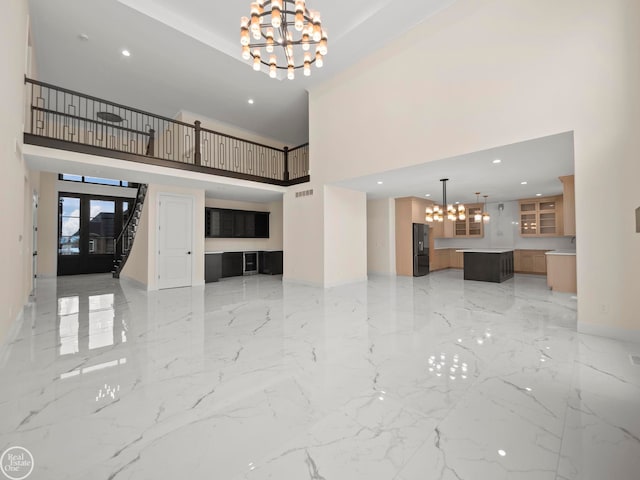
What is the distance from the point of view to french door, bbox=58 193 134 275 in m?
9.61

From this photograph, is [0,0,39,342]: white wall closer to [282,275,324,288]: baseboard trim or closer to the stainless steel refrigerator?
[282,275,324,288]: baseboard trim

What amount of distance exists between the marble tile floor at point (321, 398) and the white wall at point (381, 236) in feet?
17.2

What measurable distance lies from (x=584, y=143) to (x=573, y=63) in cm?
105

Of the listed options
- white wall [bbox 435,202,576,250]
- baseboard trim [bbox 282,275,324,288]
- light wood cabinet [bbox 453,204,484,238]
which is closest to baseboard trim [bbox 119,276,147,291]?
baseboard trim [bbox 282,275,324,288]

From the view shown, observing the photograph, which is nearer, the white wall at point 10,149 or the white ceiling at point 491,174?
the white wall at point 10,149

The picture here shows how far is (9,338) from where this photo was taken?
3.33 m

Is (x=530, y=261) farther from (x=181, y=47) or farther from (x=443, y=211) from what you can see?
(x=181, y=47)

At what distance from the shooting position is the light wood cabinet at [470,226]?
35.6ft

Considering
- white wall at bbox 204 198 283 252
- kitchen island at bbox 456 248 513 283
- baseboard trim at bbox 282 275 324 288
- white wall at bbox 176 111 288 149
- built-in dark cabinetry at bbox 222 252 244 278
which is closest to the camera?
baseboard trim at bbox 282 275 324 288

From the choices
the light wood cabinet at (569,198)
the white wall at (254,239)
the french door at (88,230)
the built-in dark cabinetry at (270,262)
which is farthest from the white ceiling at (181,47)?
the light wood cabinet at (569,198)

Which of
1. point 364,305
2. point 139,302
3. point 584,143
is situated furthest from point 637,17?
point 139,302

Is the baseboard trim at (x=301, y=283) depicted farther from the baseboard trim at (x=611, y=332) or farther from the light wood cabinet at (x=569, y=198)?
the light wood cabinet at (x=569, y=198)

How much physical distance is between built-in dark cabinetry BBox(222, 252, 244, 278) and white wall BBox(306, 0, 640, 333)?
576 cm

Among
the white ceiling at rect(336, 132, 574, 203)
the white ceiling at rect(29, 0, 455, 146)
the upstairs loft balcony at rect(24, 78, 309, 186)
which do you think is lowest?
the white ceiling at rect(336, 132, 574, 203)
